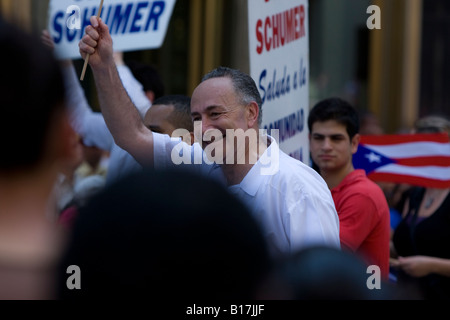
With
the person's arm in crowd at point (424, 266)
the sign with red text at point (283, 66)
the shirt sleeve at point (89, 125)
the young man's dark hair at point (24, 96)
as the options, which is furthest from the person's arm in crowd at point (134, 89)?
the young man's dark hair at point (24, 96)

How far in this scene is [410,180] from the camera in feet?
16.7

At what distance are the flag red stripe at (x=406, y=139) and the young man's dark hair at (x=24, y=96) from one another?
4.07 meters

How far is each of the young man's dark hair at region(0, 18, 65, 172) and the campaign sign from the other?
291cm

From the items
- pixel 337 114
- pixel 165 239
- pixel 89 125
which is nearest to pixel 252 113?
pixel 337 114

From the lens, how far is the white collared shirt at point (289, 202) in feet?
9.34

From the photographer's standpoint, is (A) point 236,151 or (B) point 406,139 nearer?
(A) point 236,151

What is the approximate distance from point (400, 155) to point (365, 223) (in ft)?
5.57

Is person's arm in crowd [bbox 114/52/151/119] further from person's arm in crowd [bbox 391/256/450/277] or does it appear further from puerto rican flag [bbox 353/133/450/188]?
person's arm in crowd [bbox 391/256/450/277]

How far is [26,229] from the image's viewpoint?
1381 mm

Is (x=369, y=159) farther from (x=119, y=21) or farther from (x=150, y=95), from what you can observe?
(x=119, y=21)

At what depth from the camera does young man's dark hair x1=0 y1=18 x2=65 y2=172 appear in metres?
1.29

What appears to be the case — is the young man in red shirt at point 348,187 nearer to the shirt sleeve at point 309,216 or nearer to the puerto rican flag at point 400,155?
the shirt sleeve at point 309,216

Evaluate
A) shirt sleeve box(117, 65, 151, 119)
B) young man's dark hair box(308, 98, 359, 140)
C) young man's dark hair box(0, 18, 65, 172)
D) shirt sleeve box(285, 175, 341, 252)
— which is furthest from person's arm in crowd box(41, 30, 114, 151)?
young man's dark hair box(0, 18, 65, 172)

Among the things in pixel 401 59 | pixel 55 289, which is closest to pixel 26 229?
pixel 55 289
